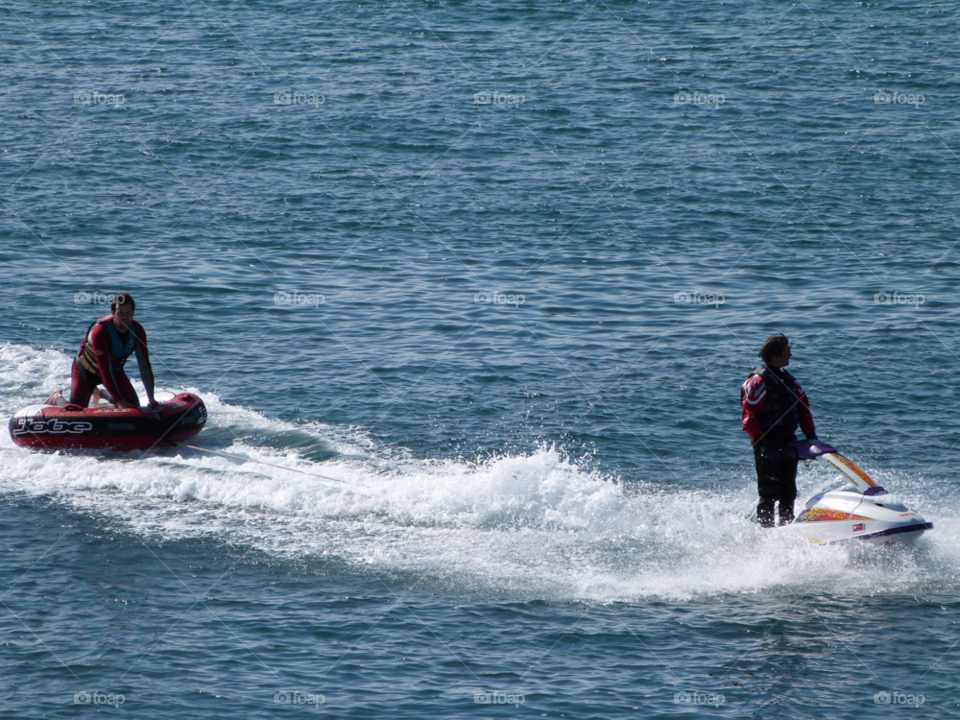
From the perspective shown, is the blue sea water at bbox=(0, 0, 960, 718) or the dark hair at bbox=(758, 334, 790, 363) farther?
the dark hair at bbox=(758, 334, 790, 363)

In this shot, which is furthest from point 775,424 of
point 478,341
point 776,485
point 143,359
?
point 478,341

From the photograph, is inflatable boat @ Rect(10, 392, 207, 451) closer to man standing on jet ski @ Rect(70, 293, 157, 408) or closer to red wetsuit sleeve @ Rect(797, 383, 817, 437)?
man standing on jet ski @ Rect(70, 293, 157, 408)

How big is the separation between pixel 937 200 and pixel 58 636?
74.4 ft

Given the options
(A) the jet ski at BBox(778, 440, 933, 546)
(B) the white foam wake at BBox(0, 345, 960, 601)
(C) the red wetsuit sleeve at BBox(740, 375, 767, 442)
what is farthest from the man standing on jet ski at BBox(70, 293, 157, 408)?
(A) the jet ski at BBox(778, 440, 933, 546)

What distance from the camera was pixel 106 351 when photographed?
1524 centimetres

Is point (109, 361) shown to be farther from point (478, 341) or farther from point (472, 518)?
point (478, 341)

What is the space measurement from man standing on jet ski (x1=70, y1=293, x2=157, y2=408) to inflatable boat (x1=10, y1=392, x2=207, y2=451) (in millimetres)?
213

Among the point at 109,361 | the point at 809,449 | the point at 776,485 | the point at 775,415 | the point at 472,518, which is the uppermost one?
the point at 109,361

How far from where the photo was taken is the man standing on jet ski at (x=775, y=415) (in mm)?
12156

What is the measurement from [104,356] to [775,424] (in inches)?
348

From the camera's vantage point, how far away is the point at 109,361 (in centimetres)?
1535

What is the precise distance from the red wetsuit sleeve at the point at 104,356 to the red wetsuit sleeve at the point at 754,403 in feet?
27.7

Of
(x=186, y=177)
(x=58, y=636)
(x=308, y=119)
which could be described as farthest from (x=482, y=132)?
(x=58, y=636)

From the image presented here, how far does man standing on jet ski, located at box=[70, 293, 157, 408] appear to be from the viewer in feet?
49.6
